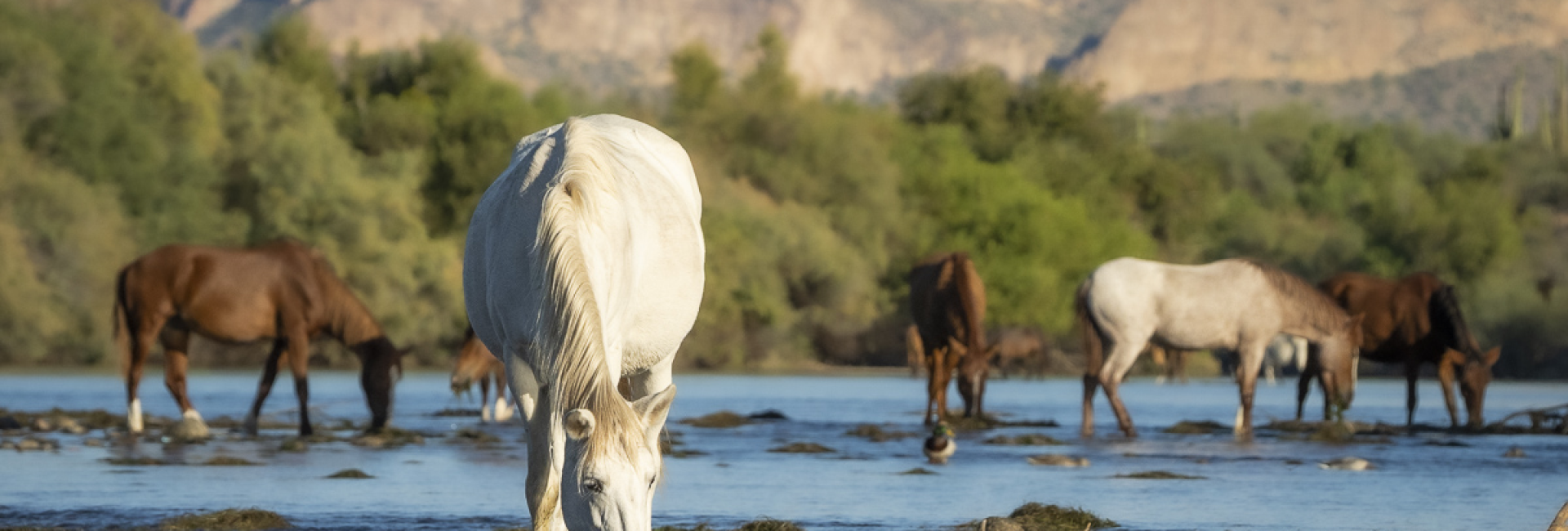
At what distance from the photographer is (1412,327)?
19891 mm

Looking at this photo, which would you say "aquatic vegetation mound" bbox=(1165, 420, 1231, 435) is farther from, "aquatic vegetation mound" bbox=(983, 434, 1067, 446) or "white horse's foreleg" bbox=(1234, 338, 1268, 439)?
"aquatic vegetation mound" bbox=(983, 434, 1067, 446)

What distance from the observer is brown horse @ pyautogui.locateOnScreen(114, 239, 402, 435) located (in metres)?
16.3

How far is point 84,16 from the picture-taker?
1785 inches

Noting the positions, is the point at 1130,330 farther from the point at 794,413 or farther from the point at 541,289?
the point at 541,289

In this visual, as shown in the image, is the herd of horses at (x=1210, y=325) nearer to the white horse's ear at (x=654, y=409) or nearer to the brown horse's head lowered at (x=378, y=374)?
the brown horse's head lowered at (x=378, y=374)

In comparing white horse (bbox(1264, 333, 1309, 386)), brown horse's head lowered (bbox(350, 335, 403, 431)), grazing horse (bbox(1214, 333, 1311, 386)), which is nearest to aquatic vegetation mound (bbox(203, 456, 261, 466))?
brown horse's head lowered (bbox(350, 335, 403, 431))

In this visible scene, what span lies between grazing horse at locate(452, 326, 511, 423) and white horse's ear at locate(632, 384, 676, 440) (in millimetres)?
12597

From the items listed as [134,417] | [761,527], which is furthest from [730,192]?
[761,527]

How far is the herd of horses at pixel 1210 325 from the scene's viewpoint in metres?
17.2

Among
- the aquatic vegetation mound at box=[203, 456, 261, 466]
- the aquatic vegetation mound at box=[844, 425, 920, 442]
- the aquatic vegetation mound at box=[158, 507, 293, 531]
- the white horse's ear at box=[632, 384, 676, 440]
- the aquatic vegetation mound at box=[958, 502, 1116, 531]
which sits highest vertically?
the white horse's ear at box=[632, 384, 676, 440]

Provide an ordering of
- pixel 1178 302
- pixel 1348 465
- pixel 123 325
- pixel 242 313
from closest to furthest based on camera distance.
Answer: pixel 1348 465 → pixel 242 313 → pixel 123 325 → pixel 1178 302

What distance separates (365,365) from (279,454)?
320 centimetres

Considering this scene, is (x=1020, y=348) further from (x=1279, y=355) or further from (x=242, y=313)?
(x=242, y=313)

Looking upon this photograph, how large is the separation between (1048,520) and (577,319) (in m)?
3.61
